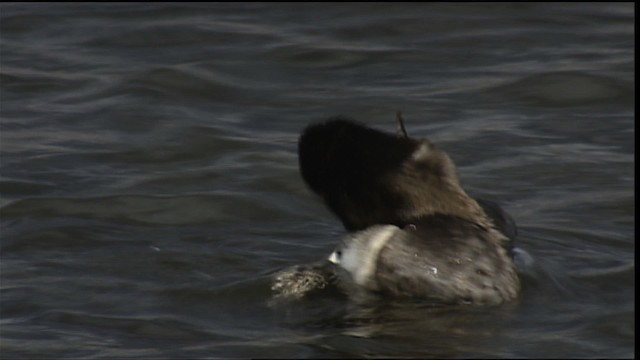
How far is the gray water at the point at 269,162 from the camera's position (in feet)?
24.0

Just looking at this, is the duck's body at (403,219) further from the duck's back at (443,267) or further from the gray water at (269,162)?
the gray water at (269,162)

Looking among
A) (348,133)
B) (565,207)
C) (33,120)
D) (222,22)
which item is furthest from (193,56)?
(348,133)

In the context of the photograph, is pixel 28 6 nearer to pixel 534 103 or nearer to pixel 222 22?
pixel 222 22

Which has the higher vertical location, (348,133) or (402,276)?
(348,133)

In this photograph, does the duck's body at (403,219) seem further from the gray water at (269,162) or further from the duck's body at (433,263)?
the gray water at (269,162)

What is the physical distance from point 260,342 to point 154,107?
4.25 meters

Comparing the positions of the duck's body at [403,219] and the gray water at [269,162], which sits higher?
the duck's body at [403,219]

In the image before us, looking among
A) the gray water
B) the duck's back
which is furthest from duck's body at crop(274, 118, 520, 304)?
the gray water

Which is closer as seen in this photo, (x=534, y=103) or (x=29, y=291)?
(x=29, y=291)

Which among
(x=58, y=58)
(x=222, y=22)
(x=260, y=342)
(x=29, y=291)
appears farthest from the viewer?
(x=222, y=22)

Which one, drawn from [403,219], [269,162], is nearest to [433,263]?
[403,219]

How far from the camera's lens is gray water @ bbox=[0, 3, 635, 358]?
730 cm

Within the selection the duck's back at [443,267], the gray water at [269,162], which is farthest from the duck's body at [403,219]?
the gray water at [269,162]

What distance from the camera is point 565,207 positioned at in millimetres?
9164
